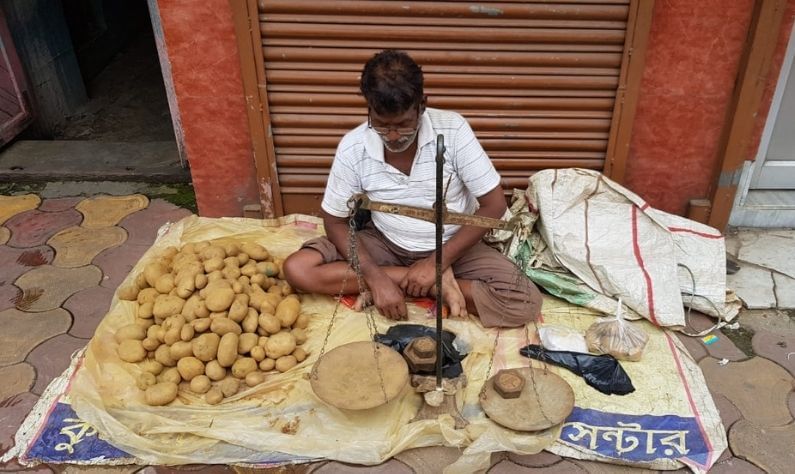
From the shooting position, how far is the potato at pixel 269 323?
8.20 feet

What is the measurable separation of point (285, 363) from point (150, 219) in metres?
1.64

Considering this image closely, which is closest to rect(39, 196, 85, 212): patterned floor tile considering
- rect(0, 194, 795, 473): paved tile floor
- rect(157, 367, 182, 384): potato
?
rect(0, 194, 795, 473): paved tile floor

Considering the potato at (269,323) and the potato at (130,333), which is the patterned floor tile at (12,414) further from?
the potato at (269,323)

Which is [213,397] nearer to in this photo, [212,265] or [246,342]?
[246,342]

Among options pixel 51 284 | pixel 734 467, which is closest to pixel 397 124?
pixel 734 467

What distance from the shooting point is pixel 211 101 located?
3078 millimetres

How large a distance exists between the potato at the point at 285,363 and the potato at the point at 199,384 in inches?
10.6

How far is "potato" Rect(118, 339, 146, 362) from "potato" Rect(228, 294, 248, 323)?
0.36 m

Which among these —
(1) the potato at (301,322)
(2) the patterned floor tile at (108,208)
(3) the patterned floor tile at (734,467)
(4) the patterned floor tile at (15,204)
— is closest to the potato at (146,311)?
(1) the potato at (301,322)

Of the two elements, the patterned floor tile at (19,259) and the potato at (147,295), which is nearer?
the potato at (147,295)

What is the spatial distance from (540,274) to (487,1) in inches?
50.4

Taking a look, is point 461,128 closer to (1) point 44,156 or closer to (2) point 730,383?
(2) point 730,383

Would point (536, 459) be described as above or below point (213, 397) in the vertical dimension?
below

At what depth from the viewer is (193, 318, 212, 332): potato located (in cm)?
241
